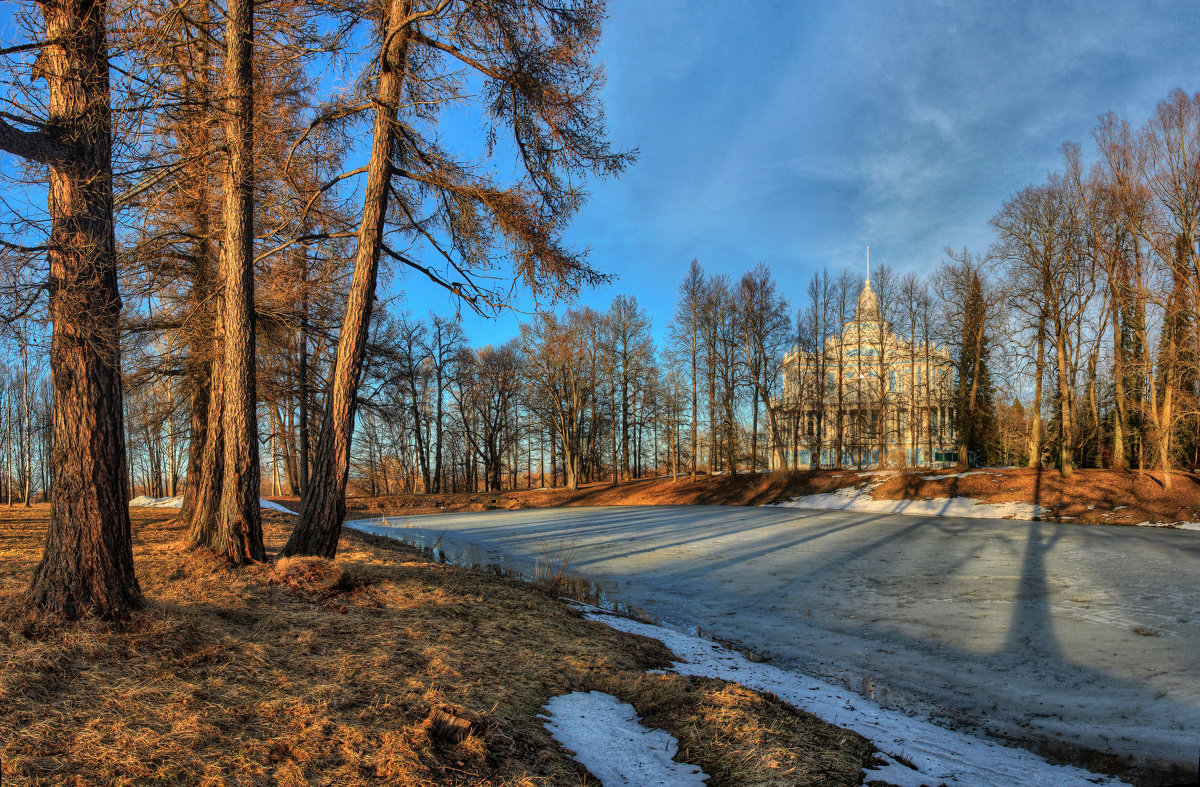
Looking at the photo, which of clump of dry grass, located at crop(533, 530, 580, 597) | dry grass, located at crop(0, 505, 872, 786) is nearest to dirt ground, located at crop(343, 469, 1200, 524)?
clump of dry grass, located at crop(533, 530, 580, 597)

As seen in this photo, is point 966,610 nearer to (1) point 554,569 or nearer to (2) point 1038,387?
(1) point 554,569

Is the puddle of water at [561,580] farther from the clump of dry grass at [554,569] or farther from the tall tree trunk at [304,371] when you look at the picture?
the tall tree trunk at [304,371]

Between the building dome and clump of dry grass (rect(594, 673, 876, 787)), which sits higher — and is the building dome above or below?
above

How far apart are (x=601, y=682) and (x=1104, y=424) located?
112ft

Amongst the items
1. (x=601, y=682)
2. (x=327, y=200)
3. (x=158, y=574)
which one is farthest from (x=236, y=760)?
(x=327, y=200)

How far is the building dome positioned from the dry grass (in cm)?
3384

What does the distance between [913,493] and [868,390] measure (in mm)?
11771

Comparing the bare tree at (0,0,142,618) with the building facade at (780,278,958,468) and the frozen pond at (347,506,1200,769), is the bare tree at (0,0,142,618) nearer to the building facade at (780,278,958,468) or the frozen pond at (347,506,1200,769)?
the frozen pond at (347,506,1200,769)

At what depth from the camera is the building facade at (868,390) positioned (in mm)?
35031

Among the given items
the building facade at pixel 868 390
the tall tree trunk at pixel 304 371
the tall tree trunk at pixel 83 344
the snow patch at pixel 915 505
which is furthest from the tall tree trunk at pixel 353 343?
the building facade at pixel 868 390

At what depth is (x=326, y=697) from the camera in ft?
11.2

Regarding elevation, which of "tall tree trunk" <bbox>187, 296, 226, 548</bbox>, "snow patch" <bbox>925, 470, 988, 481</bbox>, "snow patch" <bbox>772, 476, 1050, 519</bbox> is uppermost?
"tall tree trunk" <bbox>187, 296, 226, 548</bbox>

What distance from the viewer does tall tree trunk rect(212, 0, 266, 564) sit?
268 inches

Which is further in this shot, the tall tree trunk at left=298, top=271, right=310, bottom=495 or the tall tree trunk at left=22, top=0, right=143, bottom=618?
the tall tree trunk at left=298, top=271, right=310, bottom=495
